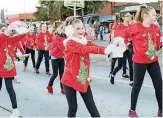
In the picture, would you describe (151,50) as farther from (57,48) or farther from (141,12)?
(57,48)

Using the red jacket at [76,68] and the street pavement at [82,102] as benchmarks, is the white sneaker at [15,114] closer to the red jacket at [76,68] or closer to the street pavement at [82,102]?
the street pavement at [82,102]

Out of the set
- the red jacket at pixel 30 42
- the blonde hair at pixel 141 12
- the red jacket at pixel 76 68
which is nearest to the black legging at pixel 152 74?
the blonde hair at pixel 141 12

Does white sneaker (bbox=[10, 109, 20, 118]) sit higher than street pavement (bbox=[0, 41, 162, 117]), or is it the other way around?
white sneaker (bbox=[10, 109, 20, 118])

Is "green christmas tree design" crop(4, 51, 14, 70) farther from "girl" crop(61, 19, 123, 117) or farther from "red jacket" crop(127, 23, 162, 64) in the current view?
"red jacket" crop(127, 23, 162, 64)

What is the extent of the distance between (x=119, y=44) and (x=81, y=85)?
72cm

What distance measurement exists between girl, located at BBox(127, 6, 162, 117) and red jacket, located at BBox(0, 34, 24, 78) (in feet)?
6.62

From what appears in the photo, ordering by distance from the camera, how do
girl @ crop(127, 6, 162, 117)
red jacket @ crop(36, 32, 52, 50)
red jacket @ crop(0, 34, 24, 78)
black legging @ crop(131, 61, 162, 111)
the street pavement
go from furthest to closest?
red jacket @ crop(36, 32, 52, 50) < the street pavement < red jacket @ crop(0, 34, 24, 78) < black legging @ crop(131, 61, 162, 111) < girl @ crop(127, 6, 162, 117)

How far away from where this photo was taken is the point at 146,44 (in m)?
5.14

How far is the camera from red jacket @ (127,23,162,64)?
5.11 metres

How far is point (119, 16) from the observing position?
8.27 meters

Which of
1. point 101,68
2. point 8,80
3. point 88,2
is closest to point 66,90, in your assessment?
point 8,80

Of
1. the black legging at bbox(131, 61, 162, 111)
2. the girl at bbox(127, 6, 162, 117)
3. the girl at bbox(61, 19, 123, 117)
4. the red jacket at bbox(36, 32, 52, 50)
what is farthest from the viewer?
the red jacket at bbox(36, 32, 52, 50)

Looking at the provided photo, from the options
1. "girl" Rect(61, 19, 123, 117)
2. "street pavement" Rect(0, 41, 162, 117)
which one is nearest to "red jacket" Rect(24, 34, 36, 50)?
"street pavement" Rect(0, 41, 162, 117)

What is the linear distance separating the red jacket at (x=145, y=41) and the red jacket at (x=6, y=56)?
199 cm
